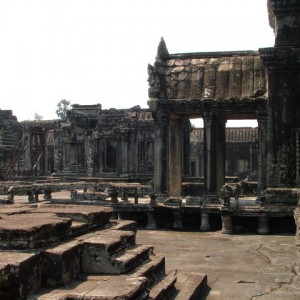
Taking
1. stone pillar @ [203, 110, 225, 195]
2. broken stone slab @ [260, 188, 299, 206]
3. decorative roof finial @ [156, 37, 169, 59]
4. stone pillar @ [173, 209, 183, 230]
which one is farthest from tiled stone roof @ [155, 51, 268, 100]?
stone pillar @ [173, 209, 183, 230]

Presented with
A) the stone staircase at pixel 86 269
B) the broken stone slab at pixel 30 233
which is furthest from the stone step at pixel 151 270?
the broken stone slab at pixel 30 233

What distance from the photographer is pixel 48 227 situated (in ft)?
18.8

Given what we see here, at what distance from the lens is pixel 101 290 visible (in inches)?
203

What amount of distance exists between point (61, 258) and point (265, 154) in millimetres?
11663

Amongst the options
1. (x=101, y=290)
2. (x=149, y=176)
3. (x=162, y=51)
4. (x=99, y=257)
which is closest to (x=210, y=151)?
(x=162, y=51)

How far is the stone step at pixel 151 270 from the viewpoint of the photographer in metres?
6.11

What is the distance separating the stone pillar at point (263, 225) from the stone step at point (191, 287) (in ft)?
23.3

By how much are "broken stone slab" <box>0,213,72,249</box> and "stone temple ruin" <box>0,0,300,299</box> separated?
1 cm

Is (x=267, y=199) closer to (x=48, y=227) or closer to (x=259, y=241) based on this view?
(x=259, y=241)

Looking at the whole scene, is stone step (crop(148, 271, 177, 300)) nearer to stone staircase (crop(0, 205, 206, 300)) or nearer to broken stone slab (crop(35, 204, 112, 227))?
stone staircase (crop(0, 205, 206, 300))

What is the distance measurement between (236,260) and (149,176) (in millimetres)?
21017

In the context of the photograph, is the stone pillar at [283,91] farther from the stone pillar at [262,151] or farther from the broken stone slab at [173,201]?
the broken stone slab at [173,201]

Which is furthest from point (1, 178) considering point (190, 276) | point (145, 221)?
point (190, 276)

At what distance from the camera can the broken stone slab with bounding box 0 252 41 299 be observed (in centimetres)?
468
